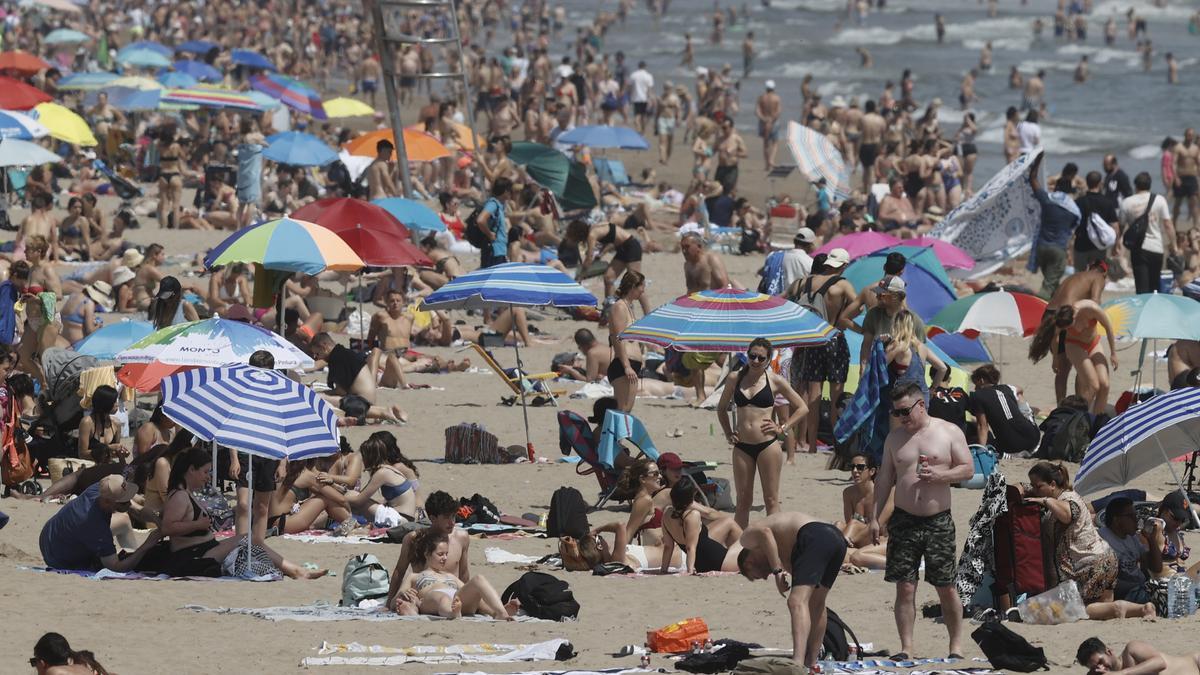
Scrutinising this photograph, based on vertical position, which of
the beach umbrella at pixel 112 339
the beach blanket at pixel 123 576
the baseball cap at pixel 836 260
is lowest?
the beach blanket at pixel 123 576

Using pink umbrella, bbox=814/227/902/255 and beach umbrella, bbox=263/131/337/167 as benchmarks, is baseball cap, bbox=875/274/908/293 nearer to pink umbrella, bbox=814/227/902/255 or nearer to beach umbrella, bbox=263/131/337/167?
pink umbrella, bbox=814/227/902/255

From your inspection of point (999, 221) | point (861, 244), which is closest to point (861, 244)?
point (861, 244)

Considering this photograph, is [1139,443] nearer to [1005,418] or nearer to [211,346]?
[1005,418]

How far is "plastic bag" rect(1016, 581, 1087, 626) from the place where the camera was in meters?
8.24

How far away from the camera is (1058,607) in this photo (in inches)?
325

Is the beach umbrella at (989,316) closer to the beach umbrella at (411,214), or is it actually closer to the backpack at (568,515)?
the backpack at (568,515)

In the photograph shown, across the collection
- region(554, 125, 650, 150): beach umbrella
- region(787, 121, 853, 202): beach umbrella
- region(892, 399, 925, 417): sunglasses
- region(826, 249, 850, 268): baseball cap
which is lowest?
→ region(787, 121, 853, 202): beach umbrella

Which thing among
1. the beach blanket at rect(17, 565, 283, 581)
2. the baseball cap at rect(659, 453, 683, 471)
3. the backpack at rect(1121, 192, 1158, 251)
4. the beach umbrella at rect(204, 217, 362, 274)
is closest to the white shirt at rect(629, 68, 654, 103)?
the backpack at rect(1121, 192, 1158, 251)

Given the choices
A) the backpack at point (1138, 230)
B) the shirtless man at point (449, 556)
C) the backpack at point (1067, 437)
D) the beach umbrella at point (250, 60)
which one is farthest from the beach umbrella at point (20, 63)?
the shirtless man at point (449, 556)

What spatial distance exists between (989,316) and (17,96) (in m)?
12.1

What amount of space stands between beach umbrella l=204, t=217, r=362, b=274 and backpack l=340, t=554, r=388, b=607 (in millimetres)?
3777

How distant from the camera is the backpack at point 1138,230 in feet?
57.0

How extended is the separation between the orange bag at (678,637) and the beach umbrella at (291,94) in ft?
65.7

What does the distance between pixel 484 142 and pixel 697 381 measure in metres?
12.1
